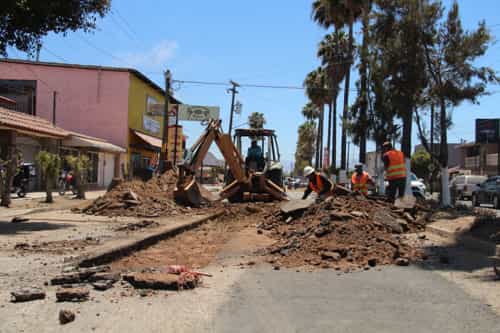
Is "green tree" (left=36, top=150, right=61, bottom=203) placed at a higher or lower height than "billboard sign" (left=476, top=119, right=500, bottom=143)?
lower

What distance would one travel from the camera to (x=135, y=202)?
52.2 ft

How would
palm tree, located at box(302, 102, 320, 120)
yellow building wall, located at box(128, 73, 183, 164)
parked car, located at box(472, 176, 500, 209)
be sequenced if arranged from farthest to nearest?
1. palm tree, located at box(302, 102, 320, 120)
2. yellow building wall, located at box(128, 73, 183, 164)
3. parked car, located at box(472, 176, 500, 209)

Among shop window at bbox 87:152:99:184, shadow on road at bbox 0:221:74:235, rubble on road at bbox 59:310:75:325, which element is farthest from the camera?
shop window at bbox 87:152:99:184

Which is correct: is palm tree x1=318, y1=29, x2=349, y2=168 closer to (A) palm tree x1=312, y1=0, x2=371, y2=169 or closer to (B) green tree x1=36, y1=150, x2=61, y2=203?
(A) palm tree x1=312, y1=0, x2=371, y2=169

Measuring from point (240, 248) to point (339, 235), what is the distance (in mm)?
1775

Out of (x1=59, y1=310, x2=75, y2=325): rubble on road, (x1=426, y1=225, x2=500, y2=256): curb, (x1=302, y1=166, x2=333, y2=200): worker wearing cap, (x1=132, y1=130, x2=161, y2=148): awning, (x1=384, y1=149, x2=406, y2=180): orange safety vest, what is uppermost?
(x1=132, y1=130, x2=161, y2=148): awning

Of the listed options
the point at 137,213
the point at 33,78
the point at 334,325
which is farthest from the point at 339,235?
the point at 33,78

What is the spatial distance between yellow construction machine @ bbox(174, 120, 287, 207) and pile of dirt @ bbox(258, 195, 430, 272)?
518 cm

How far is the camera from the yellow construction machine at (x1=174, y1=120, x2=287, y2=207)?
17.4 metres

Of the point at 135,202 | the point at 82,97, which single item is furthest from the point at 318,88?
the point at 135,202

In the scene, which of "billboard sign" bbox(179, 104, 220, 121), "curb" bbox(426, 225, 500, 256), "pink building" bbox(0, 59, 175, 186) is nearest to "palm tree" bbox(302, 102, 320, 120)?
"billboard sign" bbox(179, 104, 220, 121)

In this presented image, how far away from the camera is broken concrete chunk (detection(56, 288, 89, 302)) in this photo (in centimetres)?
544

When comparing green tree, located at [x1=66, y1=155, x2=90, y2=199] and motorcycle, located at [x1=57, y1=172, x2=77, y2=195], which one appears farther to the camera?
motorcycle, located at [x1=57, y1=172, x2=77, y2=195]

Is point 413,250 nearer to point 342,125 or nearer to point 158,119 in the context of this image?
point 342,125
